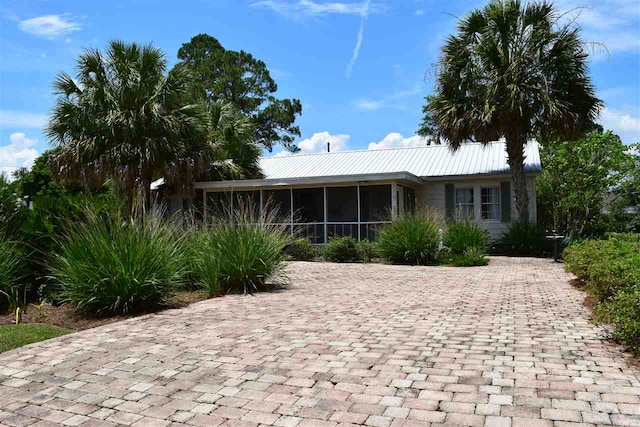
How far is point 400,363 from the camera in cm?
457

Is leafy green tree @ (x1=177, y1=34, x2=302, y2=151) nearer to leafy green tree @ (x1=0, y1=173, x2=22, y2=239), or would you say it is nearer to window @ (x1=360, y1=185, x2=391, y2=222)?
window @ (x1=360, y1=185, x2=391, y2=222)

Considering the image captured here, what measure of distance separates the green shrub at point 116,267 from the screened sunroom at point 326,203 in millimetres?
9743

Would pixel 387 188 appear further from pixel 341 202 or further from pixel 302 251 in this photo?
pixel 302 251

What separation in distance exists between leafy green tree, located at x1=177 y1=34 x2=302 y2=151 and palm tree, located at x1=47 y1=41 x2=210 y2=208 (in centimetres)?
1559

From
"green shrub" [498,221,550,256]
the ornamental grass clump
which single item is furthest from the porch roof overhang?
the ornamental grass clump

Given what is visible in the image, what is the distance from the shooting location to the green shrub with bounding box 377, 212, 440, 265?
14930 mm

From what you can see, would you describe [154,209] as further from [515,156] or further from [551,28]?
[551,28]

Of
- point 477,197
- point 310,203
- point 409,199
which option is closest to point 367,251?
point 409,199

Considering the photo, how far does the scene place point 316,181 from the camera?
1883cm

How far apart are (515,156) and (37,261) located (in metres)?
15.0

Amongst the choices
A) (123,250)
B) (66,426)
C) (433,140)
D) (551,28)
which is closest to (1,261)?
(123,250)

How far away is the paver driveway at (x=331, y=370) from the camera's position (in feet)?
11.5

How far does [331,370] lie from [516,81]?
1542 centimetres

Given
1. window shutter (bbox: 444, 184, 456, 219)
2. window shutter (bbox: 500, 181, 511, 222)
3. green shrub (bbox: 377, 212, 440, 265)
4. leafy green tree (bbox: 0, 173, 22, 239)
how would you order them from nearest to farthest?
leafy green tree (bbox: 0, 173, 22, 239)
green shrub (bbox: 377, 212, 440, 265)
window shutter (bbox: 500, 181, 511, 222)
window shutter (bbox: 444, 184, 456, 219)
